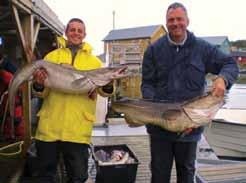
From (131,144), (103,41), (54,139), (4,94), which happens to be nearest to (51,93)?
(54,139)

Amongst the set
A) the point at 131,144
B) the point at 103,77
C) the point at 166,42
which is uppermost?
the point at 166,42

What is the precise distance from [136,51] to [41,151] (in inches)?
647

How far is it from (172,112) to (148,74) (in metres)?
0.43

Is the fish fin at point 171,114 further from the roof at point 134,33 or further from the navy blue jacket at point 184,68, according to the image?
the roof at point 134,33

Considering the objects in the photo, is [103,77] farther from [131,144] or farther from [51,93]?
[131,144]

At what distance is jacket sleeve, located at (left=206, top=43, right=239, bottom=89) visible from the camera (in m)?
2.89

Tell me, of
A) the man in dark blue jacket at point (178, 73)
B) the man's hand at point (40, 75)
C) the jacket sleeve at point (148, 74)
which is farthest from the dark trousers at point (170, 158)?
the man's hand at point (40, 75)

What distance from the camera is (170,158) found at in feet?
10.2

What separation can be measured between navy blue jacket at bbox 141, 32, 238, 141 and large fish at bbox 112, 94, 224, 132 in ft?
0.48

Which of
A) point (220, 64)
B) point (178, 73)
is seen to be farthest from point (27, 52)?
point (220, 64)

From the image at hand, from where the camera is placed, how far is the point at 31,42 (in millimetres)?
4223

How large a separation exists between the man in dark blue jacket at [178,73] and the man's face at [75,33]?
1.97 ft

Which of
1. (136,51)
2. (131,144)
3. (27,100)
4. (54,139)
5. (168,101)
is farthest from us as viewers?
(136,51)

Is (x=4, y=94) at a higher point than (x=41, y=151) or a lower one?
higher
